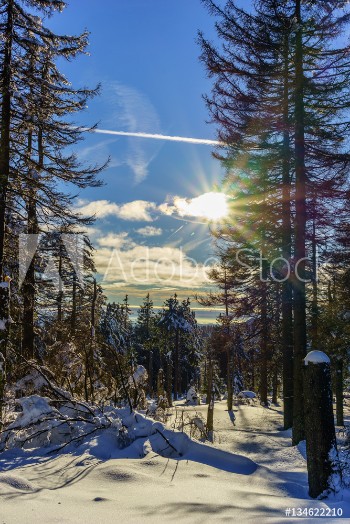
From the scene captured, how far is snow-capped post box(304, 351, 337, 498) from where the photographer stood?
13.0ft

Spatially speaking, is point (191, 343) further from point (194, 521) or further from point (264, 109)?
point (194, 521)

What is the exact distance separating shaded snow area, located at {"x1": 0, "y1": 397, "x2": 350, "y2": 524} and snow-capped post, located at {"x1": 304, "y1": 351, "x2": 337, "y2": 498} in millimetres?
240

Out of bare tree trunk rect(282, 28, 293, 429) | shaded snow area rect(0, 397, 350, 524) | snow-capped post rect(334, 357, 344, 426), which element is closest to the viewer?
shaded snow area rect(0, 397, 350, 524)

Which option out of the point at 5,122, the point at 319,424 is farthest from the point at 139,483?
the point at 5,122

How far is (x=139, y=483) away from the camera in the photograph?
12.3ft

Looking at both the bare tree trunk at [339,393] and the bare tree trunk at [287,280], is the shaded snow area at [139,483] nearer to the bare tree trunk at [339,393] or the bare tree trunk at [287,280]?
the bare tree trunk at [287,280]

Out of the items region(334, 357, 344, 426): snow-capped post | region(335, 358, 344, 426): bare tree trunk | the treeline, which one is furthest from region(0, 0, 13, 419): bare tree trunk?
region(335, 358, 344, 426): bare tree trunk

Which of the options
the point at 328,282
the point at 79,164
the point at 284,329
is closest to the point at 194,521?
the point at 79,164

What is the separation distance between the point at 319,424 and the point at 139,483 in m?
2.06

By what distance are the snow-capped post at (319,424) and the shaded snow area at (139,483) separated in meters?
0.24

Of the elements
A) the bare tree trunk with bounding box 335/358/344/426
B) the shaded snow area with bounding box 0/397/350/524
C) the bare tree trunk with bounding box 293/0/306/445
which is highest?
the bare tree trunk with bounding box 293/0/306/445

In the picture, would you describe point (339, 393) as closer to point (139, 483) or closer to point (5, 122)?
point (139, 483)

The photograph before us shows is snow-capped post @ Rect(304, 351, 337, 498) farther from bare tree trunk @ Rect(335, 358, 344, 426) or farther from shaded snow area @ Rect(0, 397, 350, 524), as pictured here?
bare tree trunk @ Rect(335, 358, 344, 426)

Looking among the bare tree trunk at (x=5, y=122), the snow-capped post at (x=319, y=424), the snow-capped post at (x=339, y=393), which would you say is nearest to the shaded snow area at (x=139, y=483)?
the snow-capped post at (x=319, y=424)
